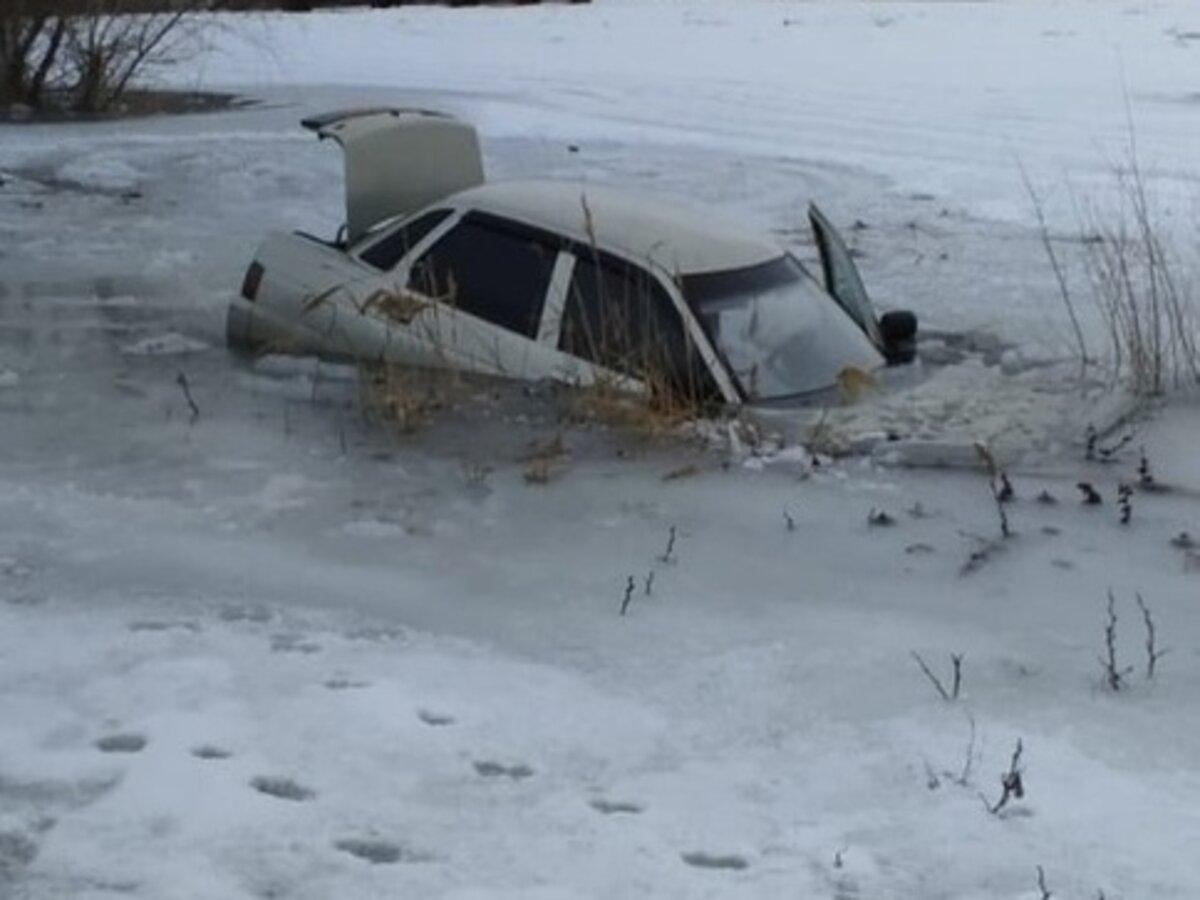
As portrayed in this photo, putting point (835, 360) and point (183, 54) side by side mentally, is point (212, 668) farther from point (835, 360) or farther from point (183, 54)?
point (183, 54)

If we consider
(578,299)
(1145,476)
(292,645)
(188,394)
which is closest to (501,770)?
(292,645)

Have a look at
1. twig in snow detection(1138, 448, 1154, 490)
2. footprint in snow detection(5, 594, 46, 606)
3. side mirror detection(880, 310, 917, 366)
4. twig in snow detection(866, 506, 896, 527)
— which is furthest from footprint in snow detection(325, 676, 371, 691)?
side mirror detection(880, 310, 917, 366)

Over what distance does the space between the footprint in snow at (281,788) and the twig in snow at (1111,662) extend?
2464 millimetres

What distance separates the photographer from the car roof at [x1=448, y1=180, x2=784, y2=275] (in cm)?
977

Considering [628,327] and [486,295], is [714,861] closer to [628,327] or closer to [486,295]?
[628,327]

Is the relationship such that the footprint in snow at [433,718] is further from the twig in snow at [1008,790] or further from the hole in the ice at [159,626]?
the twig in snow at [1008,790]

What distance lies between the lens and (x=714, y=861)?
5238mm

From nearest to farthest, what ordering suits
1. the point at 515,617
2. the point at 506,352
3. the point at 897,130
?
the point at 515,617 → the point at 506,352 → the point at 897,130

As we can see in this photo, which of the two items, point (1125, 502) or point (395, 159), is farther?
point (395, 159)

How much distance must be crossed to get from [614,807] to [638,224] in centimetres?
479

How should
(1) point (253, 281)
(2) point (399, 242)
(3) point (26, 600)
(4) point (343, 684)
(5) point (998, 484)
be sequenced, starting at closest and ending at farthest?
(4) point (343, 684)
(3) point (26, 600)
(5) point (998, 484)
(2) point (399, 242)
(1) point (253, 281)

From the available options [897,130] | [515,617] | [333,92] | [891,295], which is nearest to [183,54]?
[333,92]

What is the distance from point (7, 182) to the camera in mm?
18203

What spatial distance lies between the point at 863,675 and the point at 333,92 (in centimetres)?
2122
